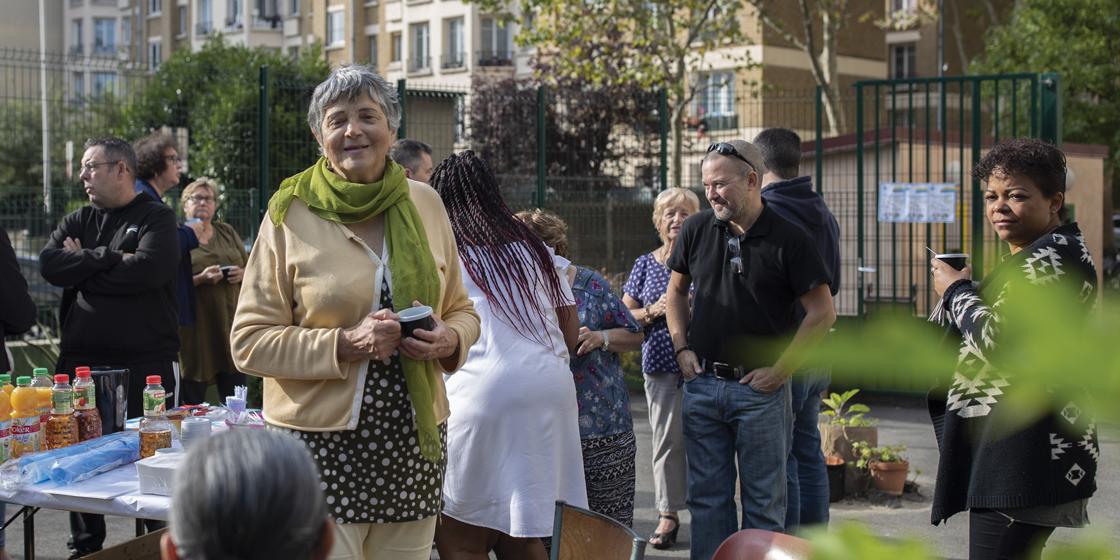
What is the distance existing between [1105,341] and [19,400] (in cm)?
391

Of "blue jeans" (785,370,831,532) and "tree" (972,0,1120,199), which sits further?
"tree" (972,0,1120,199)

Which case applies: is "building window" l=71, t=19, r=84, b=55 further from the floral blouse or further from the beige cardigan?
the beige cardigan

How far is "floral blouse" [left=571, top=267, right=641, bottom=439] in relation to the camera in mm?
4301

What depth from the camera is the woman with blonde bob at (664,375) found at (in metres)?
5.57

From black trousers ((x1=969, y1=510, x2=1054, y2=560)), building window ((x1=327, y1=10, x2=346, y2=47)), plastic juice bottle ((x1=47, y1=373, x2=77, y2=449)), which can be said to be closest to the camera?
black trousers ((x1=969, y1=510, x2=1054, y2=560))

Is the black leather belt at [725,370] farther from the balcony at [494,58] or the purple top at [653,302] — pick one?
the balcony at [494,58]

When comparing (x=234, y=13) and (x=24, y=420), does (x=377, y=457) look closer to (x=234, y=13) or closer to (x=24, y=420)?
(x=24, y=420)

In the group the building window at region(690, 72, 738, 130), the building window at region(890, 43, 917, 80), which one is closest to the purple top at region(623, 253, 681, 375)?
the building window at region(690, 72, 738, 130)

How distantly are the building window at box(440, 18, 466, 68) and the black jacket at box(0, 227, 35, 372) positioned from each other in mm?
40181

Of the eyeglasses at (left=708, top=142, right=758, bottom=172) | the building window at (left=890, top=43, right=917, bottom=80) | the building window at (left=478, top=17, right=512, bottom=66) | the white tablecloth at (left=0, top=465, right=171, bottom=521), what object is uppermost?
the building window at (left=478, top=17, right=512, bottom=66)

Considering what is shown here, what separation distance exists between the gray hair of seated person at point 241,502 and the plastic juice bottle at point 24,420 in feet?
8.34

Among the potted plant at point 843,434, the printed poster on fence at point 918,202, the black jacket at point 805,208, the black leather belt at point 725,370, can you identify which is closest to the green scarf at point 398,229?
the black leather belt at point 725,370

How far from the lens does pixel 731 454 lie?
4500 mm

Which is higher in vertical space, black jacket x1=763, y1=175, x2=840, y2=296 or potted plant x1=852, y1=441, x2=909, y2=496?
black jacket x1=763, y1=175, x2=840, y2=296
